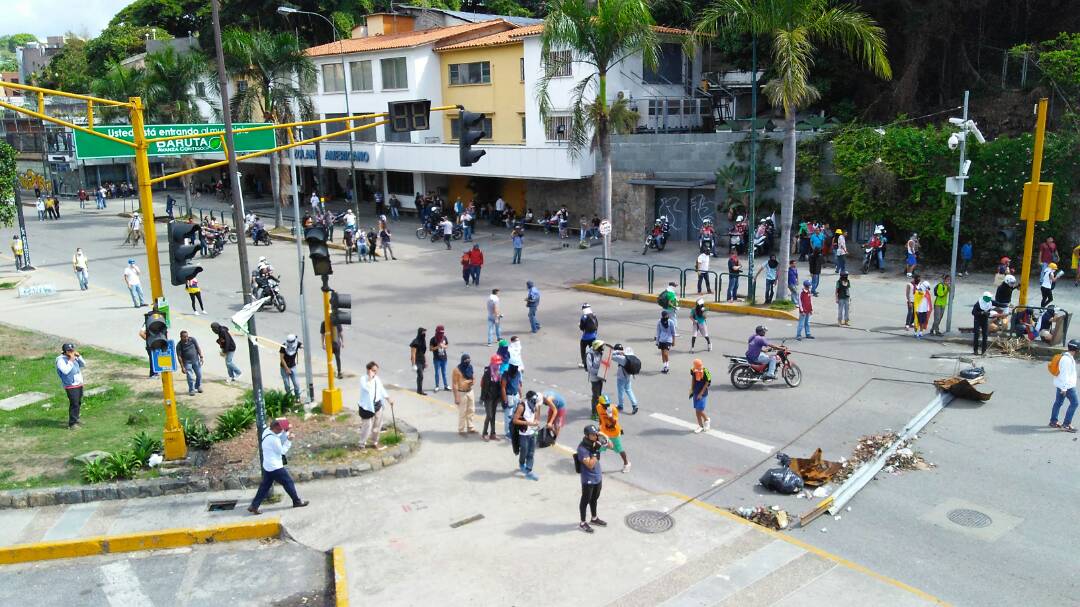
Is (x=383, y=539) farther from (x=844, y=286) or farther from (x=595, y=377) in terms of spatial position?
(x=844, y=286)

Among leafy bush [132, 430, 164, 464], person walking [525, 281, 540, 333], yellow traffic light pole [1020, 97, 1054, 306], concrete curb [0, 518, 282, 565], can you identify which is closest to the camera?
concrete curb [0, 518, 282, 565]

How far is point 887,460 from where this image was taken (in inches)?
516

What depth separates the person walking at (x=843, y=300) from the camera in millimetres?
20953

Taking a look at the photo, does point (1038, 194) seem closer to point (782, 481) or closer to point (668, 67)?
point (782, 481)

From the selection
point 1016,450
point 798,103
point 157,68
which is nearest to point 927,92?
point 798,103

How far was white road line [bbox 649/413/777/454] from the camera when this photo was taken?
13.9 m

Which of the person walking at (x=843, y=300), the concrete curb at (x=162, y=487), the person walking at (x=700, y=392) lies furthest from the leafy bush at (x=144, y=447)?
the person walking at (x=843, y=300)

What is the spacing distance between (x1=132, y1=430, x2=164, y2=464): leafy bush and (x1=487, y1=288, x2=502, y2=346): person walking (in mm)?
8396

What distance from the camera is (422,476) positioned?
1312 cm

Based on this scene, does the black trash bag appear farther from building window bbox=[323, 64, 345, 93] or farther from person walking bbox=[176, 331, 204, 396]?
building window bbox=[323, 64, 345, 93]

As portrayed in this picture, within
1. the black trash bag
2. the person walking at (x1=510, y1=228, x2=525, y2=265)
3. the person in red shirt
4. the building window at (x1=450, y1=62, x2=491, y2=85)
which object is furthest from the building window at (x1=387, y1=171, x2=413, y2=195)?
the black trash bag

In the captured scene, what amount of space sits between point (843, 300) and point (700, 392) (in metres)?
8.53

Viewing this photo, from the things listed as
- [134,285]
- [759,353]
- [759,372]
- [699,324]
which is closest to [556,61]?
[699,324]

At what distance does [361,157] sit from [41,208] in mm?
19969
